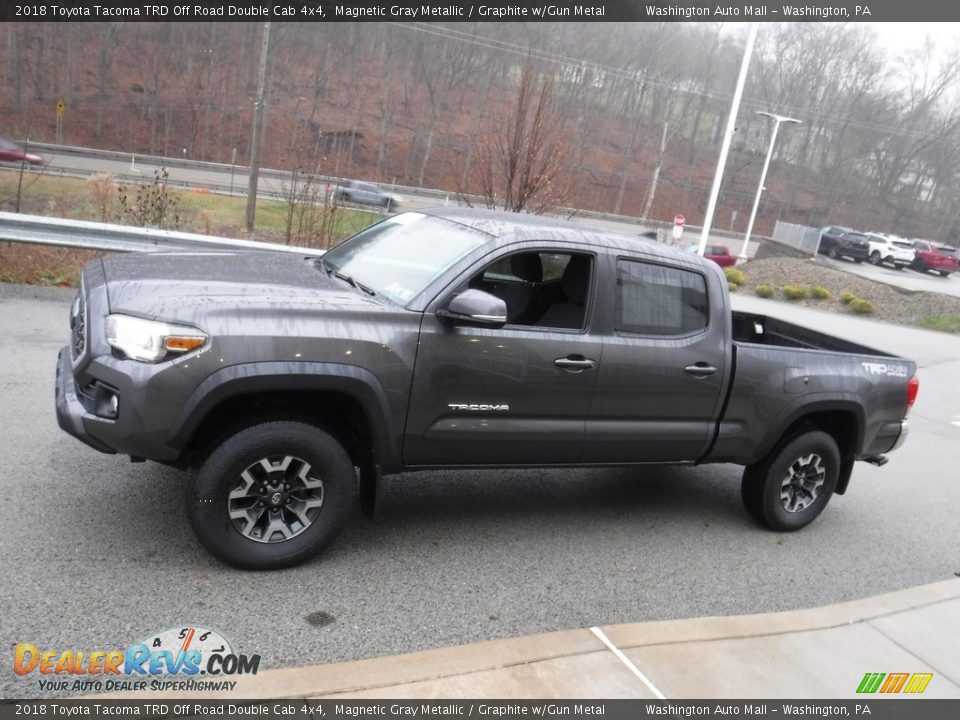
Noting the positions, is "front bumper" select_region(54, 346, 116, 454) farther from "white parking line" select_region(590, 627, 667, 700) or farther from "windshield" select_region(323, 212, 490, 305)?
"white parking line" select_region(590, 627, 667, 700)

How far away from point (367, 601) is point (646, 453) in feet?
6.78

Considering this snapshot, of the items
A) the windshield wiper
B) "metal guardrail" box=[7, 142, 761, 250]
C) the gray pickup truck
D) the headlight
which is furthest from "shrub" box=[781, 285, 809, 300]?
the headlight

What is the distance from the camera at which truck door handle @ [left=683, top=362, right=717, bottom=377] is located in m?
5.05

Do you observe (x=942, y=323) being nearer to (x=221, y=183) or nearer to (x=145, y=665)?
(x=145, y=665)

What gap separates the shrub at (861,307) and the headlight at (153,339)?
24746 mm

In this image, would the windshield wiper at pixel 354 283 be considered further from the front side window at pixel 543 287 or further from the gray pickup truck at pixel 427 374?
the front side window at pixel 543 287

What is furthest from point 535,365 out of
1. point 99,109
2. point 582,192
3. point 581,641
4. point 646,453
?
point 582,192

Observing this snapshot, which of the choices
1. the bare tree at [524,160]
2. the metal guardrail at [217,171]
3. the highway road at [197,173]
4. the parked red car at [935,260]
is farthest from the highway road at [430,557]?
the parked red car at [935,260]

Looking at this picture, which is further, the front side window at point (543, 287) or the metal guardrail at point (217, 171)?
the metal guardrail at point (217, 171)

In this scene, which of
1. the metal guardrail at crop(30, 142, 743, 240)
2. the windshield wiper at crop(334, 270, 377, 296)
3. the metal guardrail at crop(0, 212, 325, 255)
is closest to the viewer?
the windshield wiper at crop(334, 270, 377, 296)

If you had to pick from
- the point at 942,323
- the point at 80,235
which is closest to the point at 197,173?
the point at 942,323

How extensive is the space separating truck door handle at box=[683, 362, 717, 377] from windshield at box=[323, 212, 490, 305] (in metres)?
1.52

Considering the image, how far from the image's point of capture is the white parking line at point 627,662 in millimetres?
3582

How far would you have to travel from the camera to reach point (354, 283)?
464 cm
